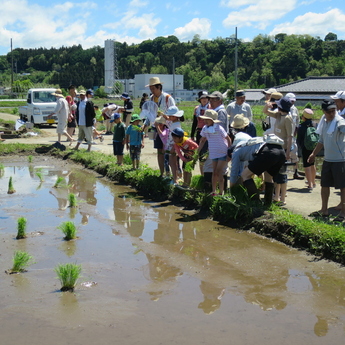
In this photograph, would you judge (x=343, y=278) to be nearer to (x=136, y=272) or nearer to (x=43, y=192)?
(x=136, y=272)

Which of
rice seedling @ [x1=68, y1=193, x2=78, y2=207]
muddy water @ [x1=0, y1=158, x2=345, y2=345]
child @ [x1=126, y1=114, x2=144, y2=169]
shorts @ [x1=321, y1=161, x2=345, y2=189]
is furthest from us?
child @ [x1=126, y1=114, x2=144, y2=169]

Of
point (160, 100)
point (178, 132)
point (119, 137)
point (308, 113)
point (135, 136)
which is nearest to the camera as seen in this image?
A: point (178, 132)

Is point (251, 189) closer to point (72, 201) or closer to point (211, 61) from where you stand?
point (72, 201)

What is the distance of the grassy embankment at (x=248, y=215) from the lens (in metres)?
6.57

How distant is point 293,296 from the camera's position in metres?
5.38

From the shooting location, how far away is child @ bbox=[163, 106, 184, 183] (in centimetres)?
980

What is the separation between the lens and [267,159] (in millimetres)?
7629

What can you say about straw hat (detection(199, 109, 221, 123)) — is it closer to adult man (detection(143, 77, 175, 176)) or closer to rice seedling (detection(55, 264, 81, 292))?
adult man (detection(143, 77, 175, 176))

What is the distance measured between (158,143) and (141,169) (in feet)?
4.80

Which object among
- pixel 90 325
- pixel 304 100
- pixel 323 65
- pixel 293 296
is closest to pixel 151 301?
pixel 90 325

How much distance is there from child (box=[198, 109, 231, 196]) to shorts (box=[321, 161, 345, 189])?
63.8 inches

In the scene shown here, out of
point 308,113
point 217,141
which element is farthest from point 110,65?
point 217,141

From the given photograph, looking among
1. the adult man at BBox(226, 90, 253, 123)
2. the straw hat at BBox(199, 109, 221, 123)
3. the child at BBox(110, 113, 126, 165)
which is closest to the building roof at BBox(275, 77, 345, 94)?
the child at BBox(110, 113, 126, 165)

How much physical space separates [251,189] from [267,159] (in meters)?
0.79
